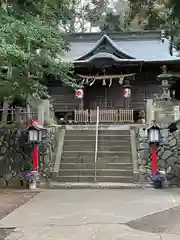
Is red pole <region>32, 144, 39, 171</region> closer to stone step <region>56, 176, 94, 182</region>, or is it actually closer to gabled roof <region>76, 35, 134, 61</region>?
stone step <region>56, 176, 94, 182</region>

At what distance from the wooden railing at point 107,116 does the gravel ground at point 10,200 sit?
8.39 metres

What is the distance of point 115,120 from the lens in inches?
770

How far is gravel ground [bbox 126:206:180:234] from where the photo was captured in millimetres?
6598

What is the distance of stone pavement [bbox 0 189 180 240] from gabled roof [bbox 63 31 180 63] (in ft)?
37.4

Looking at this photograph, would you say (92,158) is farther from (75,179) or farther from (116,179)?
(116,179)

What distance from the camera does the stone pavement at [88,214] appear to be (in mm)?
6270

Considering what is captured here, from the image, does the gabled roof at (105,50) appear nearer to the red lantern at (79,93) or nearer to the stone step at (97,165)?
the red lantern at (79,93)

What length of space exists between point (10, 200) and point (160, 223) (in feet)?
15.6

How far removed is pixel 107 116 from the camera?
19.6m

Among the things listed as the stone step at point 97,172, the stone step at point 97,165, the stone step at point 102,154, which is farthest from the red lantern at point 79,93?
the stone step at point 97,172

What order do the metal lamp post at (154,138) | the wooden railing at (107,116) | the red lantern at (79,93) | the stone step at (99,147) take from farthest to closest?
1. the red lantern at (79,93)
2. the wooden railing at (107,116)
3. the stone step at (99,147)
4. the metal lamp post at (154,138)

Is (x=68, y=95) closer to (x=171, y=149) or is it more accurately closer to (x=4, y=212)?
(x=171, y=149)

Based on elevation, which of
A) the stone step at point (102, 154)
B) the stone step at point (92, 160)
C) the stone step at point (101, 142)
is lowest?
the stone step at point (92, 160)

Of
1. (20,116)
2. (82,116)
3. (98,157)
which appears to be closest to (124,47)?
(82,116)
